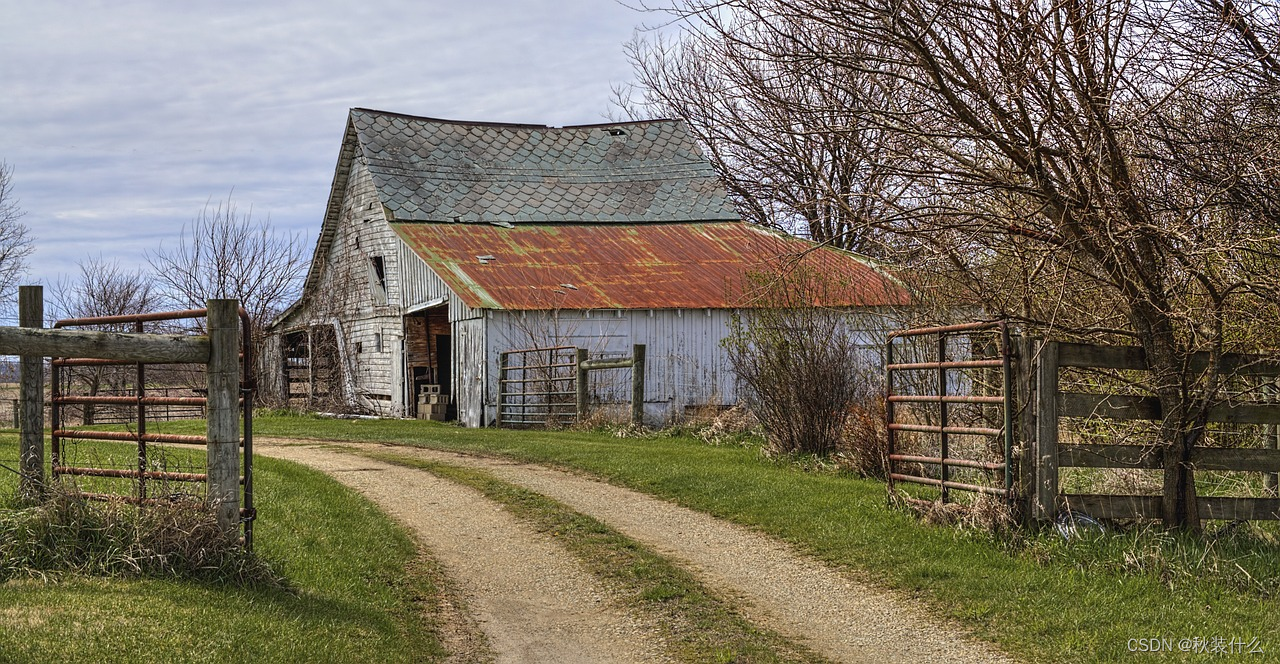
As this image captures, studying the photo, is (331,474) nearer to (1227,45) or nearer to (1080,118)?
(1080,118)

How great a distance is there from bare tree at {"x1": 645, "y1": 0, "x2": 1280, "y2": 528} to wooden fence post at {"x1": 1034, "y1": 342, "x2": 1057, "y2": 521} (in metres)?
0.33

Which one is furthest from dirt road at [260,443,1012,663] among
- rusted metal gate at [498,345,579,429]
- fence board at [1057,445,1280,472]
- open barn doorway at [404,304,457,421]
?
open barn doorway at [404,304,457,421]

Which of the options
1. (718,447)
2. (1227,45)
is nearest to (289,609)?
(1227,45)

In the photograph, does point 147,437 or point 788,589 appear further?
point 788,589

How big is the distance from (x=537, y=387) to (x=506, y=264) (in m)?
3.36

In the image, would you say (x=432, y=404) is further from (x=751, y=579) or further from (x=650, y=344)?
(x=751, y=579)

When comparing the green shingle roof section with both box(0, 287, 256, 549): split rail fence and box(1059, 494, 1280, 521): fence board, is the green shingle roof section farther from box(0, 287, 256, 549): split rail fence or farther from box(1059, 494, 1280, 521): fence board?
box(1059, 494, 1280, 521): fence board

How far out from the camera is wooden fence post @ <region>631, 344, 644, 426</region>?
20125 mm

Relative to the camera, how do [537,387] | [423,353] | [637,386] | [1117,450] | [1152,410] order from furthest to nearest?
1. [423,353]
2. [537,387]
3. [637,386]
4. [1152,410]
5. [1117,450]

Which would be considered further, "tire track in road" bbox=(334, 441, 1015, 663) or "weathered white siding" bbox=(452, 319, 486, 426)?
"weathered white siding" bbox=(452, 319, 486, 426)

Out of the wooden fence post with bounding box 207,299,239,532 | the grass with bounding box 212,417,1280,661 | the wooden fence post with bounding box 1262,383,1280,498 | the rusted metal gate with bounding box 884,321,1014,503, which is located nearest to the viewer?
the grass with bounding box 212,417,1280,661

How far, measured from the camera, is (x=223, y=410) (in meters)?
7.10

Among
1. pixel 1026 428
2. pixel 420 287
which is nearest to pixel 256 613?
pixel 1026 428

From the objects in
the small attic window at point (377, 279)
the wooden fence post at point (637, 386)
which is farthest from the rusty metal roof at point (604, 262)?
the wooden fence post at point (637, 386)
